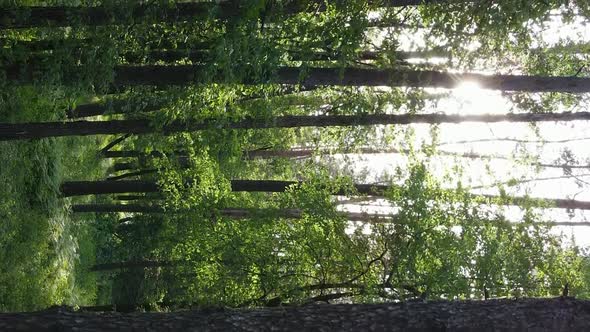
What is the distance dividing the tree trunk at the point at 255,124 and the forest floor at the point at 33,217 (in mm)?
1002

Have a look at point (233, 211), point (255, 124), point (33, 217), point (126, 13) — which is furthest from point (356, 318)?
point (233, 211)

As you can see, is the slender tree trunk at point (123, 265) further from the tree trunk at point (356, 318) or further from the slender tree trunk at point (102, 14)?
the tree trunk at point (356, 318)

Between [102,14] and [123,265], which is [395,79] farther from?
[123,265]

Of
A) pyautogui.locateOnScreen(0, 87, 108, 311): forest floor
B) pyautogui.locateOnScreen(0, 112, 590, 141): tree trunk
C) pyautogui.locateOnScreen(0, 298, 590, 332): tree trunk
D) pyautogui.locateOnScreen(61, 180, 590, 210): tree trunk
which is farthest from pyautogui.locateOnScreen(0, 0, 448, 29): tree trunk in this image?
pyautogui.locateOnScreen(61, 180, 590, 210): tree trunk

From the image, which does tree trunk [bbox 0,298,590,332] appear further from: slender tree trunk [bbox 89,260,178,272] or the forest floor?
slender tree trunk [bbox 89,260,178,272]

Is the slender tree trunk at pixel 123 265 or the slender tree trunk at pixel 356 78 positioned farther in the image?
the slender tree trunk at pixel 123 265

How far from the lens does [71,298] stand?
16.9 metres

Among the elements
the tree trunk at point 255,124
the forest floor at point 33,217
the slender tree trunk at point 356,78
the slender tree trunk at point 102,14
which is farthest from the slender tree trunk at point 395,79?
the forest floor at point 33,217

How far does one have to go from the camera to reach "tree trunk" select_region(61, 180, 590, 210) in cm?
1470

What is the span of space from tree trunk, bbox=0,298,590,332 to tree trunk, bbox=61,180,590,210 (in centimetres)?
842

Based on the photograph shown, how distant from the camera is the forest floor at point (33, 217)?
44.4 feet

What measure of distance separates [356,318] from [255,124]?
714 cm

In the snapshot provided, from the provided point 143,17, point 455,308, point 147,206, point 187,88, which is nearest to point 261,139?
point 147,206

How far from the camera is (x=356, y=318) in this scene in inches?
213
